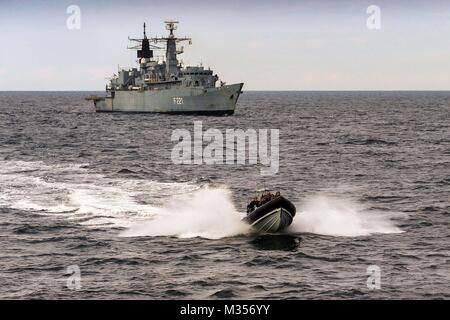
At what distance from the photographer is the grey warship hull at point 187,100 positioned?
12506cm

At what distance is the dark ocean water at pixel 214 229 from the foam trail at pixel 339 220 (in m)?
0.10

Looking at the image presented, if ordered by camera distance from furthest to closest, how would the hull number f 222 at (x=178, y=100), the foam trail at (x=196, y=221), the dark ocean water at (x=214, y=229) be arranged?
the hull number f 222 at (x=178, y=100), the foam trail at (x=196, y=221), the dark ocean water at (x=214, y=229)

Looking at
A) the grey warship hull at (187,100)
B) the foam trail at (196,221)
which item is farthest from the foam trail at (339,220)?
the grey warship hull at (187,100)

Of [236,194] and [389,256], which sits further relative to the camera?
[236,194]

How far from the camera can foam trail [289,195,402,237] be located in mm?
34531

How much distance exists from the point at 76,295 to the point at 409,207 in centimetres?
2405

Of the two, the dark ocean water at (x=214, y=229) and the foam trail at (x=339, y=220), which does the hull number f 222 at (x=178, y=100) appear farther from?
the foam trail at (x=339, y=220)

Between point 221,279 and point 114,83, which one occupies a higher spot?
point 114,83

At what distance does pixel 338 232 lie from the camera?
3425cm

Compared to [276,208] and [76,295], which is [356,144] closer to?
[276,208]

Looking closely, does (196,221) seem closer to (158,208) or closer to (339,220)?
(158,208)

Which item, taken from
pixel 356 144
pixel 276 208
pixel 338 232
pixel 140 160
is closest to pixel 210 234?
pixel 276 208

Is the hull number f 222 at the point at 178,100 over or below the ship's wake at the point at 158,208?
over

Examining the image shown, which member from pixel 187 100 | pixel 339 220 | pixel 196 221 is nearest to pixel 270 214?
pixel 196 221
